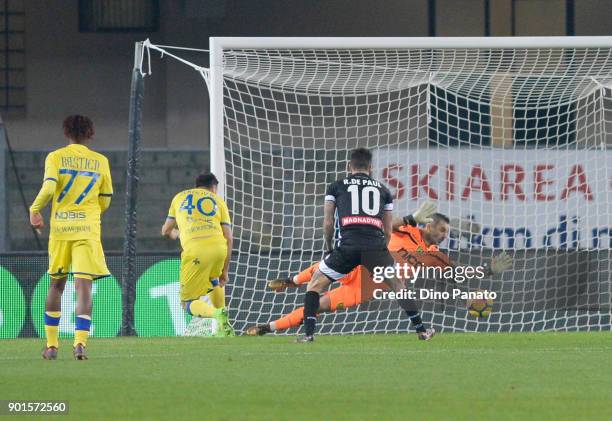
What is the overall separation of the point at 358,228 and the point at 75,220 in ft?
9.77

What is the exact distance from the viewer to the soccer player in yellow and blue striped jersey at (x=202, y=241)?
13.4 meters

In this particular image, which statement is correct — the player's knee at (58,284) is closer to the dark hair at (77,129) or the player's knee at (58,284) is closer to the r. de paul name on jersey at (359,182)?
the dark hair at (77,129)

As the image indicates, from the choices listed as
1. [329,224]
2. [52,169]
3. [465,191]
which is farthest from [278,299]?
[52,169]

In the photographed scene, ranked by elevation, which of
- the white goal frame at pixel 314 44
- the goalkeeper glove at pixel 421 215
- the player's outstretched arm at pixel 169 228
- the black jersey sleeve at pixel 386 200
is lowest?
the player's outstretched arm at pixel 169 228

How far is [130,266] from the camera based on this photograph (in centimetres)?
1451

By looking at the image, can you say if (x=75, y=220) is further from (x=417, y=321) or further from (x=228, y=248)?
(x=228, y=248)

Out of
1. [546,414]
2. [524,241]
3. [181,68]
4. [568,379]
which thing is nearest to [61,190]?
[568,379]

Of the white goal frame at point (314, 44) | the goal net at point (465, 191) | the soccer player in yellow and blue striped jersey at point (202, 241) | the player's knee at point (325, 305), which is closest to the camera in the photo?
the player's knee at point (325, 305)

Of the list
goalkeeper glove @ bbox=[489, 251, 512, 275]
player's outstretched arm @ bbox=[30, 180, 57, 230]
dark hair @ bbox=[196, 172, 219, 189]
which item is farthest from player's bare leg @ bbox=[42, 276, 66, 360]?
goalkeeper glove @ bbox=[489, 251, 512, 275]

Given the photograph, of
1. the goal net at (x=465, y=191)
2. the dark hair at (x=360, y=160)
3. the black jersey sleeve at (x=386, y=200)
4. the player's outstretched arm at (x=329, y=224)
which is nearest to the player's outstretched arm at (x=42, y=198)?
the player's outstretched arm at (x=329, y=224)

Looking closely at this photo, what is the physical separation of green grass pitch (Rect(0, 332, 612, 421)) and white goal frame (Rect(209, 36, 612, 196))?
2692 millimetres

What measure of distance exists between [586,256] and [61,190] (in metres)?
7.77

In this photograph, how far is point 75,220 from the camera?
9781 millimetres

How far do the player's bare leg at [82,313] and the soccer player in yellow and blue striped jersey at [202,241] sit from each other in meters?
3.56
